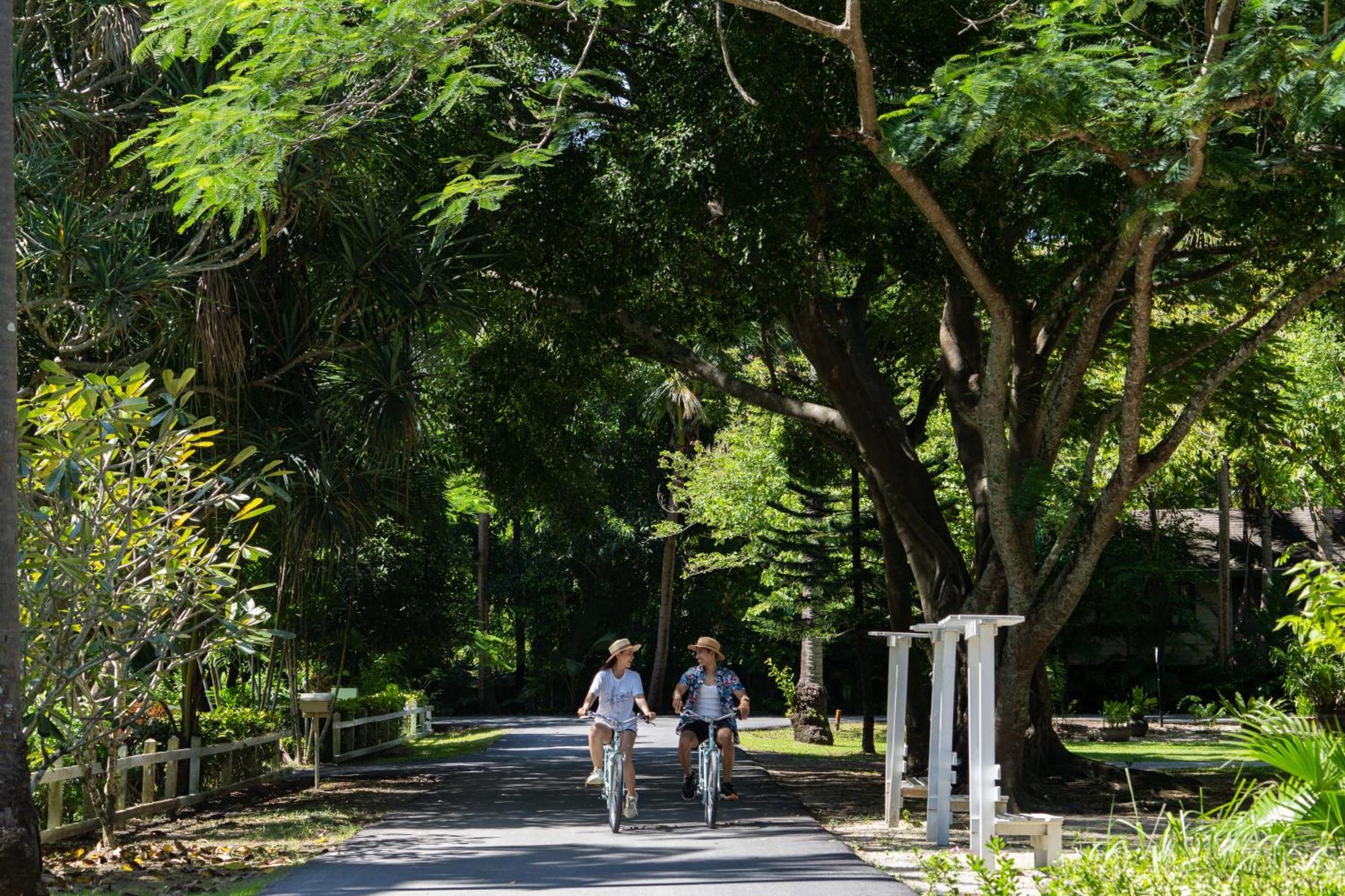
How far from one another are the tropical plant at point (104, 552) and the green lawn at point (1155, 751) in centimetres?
1615

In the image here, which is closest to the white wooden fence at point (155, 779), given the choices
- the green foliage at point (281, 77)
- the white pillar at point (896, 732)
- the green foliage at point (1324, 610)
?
the green foliage at point (281, 77)

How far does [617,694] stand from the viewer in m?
13.9

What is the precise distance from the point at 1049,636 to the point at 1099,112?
20.6 ft

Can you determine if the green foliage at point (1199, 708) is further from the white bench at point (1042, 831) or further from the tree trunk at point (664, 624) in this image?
the white bench at point (1042, 831)

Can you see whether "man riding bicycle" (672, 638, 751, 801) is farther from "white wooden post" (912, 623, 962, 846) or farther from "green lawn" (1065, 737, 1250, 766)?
"green lawn" (1065, 737, 1250, 766)

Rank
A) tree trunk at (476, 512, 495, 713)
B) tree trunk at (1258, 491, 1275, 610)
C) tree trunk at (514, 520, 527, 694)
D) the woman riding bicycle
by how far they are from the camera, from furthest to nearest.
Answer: tree trunk at (514, 520, 527, 694)
tree trunk at (476, 512, 495, 713)
tree trunk at (1258, 491, 1275, 610)
the woman riding bicycle

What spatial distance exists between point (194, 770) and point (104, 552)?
635 centimetres

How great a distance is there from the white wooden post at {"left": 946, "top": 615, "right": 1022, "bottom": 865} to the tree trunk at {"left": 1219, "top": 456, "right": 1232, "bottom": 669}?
31322mm

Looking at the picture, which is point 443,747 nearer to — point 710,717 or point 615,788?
point 710,717

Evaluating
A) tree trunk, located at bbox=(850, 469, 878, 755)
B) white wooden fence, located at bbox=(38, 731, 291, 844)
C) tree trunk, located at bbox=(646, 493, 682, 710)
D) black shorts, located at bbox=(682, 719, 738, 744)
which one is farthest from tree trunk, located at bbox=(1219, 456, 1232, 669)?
white wooden fence, located at bbox=(38, 731, 291, 844)

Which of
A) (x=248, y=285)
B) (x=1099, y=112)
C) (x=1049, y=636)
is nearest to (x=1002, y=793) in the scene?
(x=1049, y=636)

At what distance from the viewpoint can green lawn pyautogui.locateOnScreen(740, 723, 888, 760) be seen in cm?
2628

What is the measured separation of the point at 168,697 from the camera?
2292 cm

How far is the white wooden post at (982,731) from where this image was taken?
9.87 m
